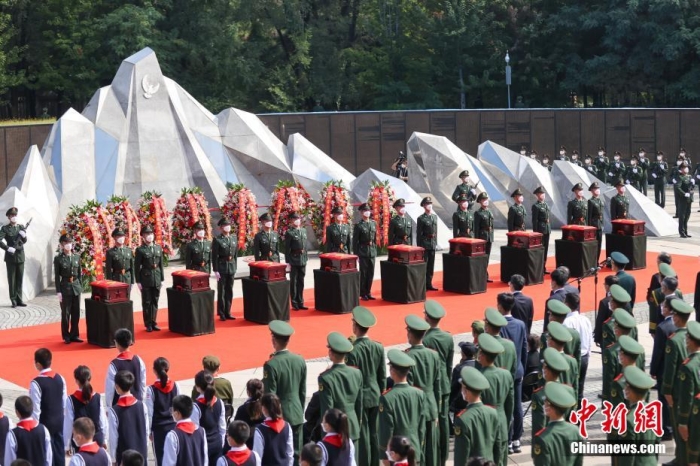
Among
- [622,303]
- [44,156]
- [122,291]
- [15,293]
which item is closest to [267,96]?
[44,156]

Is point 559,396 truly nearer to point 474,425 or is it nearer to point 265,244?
point 474,425

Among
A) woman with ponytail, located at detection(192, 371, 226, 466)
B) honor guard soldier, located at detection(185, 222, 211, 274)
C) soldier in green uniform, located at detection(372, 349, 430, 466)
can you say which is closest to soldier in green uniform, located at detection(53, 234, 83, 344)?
honor guard soldier, located at detection(185, 222, 211, 274)

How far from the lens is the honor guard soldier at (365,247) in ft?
67.5

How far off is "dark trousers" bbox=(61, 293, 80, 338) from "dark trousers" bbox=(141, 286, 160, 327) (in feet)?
3.86

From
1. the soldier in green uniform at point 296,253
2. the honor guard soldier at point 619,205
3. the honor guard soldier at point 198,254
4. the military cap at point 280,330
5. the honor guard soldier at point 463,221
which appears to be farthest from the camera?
the honor guard soldier at point 619,205

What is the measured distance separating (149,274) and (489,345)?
9190 millimetres

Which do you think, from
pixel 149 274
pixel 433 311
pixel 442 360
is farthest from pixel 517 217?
pixel 442 360

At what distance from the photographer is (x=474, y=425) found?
29.1 feet

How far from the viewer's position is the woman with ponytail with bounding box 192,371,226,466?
32.1ft

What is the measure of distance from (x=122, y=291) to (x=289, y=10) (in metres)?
35.0

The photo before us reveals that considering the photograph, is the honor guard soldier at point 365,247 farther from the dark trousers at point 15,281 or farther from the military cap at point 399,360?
the military cap at point 399,360

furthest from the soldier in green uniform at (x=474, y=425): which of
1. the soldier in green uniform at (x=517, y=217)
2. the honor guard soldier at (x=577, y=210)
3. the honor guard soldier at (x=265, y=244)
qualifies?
the honor guard soldier at (x=577, y=210)

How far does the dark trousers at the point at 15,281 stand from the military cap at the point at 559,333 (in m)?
12.2

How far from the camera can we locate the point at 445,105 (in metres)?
51.3
